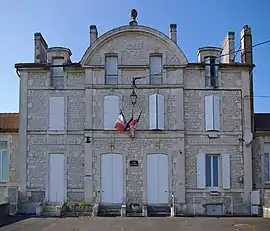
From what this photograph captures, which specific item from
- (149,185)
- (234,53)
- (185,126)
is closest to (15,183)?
(149,185)

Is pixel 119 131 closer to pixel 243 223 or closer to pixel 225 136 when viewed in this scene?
pixel 225 136

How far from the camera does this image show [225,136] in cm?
1972

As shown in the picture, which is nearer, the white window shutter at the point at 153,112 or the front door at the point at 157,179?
the front door at the point at 157,179

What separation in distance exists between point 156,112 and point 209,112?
252 cm

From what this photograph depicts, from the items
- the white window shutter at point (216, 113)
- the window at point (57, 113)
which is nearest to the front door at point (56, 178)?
the window at point (57, 113)

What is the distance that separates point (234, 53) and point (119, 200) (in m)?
9.20

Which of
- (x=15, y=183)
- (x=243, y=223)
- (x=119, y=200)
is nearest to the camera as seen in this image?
(x=243, y=223)

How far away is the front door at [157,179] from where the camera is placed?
19172 mm

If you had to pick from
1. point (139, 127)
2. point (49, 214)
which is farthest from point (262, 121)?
point (49, 214)

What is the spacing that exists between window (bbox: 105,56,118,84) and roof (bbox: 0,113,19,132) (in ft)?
17.1

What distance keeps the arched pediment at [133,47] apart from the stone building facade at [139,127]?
Answer: 48 mm

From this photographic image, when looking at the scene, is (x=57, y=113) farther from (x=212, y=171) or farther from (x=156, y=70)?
(x=212, y=171)

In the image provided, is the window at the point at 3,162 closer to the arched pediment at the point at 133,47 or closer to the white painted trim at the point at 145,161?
the arched pediment at the point at 133,47

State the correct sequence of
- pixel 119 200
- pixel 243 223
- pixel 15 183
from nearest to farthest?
pixel 243 223, pixel 119 200, pixel 15 183
